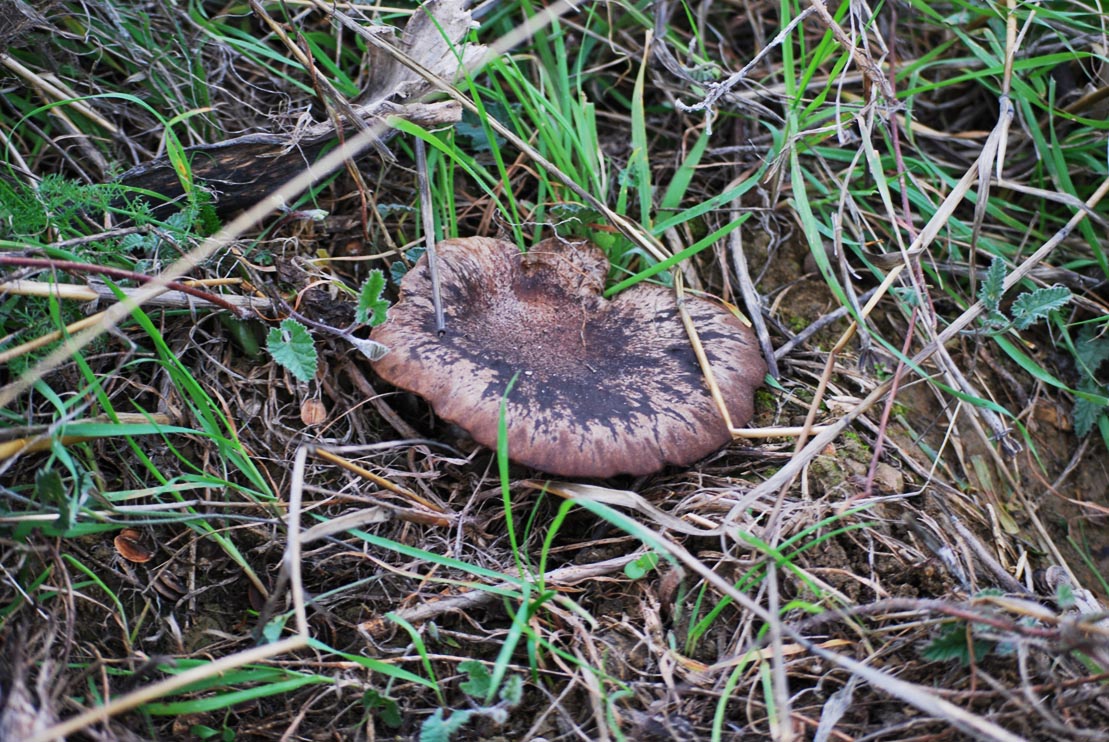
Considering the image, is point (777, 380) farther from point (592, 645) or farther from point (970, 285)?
point (592, 645)

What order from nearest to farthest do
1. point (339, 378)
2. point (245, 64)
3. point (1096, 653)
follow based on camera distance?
point (1096, 653)
point (339, 378)
point (245, 64)

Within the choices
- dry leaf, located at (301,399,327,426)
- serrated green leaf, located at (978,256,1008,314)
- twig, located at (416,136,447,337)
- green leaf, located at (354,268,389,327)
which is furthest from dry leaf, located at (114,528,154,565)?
serrated green leaf, located at (978,256,1008,314)

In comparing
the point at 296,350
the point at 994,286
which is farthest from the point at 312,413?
the point at 994,286

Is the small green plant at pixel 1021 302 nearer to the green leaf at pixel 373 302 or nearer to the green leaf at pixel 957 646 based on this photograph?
the green leaf at pixel 957 646

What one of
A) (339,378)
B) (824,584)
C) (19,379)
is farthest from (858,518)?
(19,379)

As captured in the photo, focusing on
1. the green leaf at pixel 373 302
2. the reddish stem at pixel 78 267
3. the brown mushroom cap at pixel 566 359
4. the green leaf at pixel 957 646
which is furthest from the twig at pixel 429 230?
the green leaf at pixel 957 646

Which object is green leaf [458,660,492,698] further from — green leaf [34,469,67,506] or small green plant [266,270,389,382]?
green leaf [34,469,67,506]

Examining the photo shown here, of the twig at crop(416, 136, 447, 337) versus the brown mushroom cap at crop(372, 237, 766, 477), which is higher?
the twig at crop(416, 136, 447, 337)
